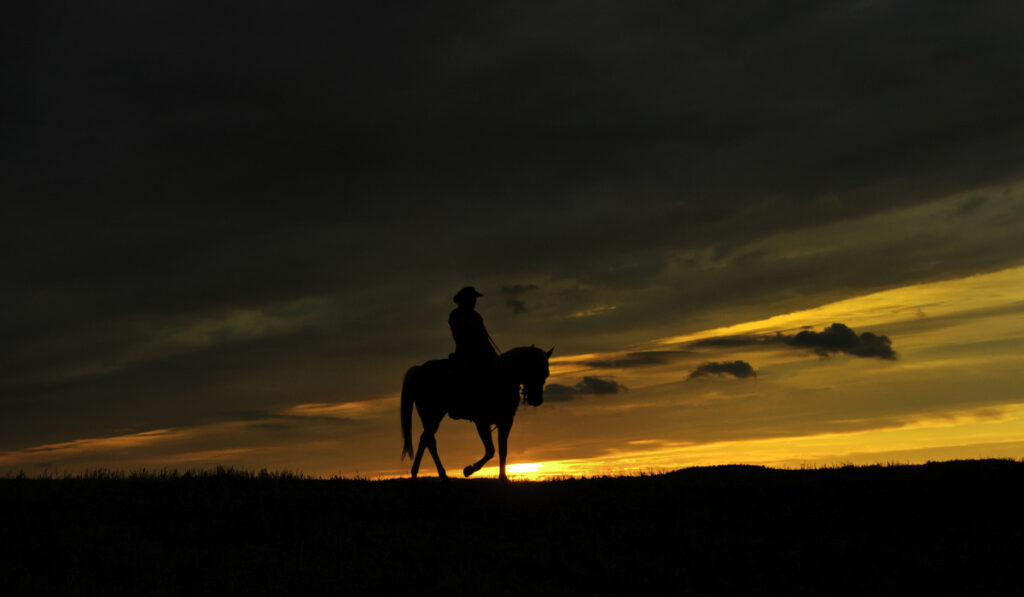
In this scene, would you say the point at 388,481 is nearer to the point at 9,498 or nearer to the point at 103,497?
the point at 103,497

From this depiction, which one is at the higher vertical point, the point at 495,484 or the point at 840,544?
the point at 495,484

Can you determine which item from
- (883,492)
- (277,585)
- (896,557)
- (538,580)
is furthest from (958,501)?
(277,585)

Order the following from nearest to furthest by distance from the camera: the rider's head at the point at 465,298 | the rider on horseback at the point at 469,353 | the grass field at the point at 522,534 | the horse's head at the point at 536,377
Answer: the grass field at the point at 522,534, the horse's head at the point at 536,377, the rider on horseback at the point at 469,353, the rider's head at the point at 465,298

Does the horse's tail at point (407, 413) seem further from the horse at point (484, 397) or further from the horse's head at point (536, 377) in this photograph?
the horse's head at point (536, 377)

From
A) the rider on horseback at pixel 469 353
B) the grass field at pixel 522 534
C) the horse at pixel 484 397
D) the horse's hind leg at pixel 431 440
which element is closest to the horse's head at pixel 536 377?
the horse at pixel 484 397

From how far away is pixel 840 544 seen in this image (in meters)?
15.8

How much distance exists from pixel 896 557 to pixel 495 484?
29.3 feet

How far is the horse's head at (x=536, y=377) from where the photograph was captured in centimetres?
2102

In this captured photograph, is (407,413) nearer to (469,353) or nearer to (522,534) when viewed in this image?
(469,353)

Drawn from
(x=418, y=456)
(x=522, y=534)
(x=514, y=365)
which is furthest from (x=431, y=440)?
(x=522, y=534)

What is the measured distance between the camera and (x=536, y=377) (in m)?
21.0

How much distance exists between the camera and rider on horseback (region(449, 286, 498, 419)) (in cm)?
2172

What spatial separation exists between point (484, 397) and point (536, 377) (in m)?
1.50

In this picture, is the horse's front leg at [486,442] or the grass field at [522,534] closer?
the grass field at [522,534]
